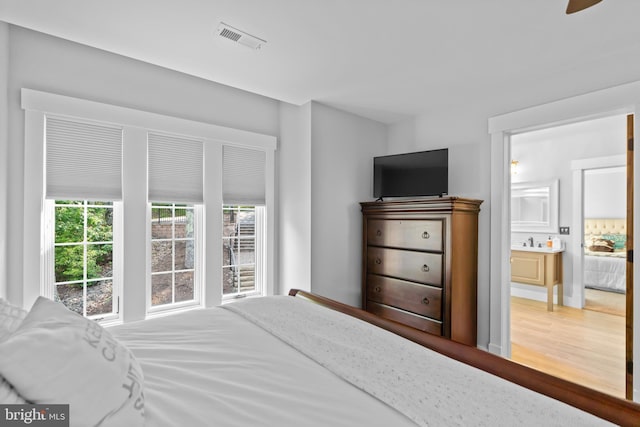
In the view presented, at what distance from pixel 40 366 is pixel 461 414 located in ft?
3.47

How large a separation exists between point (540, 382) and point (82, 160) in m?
3.13

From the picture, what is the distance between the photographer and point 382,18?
1.88m

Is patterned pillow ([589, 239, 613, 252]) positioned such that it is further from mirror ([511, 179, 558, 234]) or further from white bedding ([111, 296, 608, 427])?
white bedding ([111, 296, 608, 427])

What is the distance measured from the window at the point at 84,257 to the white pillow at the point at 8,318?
62.6 inches

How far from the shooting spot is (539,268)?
4703mm

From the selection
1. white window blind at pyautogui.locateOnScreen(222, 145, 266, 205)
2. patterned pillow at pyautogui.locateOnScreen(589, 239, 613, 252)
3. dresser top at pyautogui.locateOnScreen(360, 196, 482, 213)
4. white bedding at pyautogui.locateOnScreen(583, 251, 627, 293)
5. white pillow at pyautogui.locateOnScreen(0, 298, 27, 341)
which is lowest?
white bedding at pyautogui.locateOnScreen(583, 251, 627, 293)

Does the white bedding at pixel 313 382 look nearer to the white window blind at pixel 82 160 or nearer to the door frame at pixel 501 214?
the white window blind at pixel 82 160

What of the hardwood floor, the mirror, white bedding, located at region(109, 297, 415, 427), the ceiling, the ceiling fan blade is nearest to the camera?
white bedding, located at region(109, 297, 415, 427)

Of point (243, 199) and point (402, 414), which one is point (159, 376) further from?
point (243, 199)

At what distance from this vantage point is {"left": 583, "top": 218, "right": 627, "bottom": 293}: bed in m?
5.44

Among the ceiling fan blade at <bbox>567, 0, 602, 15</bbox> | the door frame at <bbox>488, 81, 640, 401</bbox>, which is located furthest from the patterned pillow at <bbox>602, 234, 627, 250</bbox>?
the ceiling fan blade at <bbox>567, 0, 602, 15</bbox>

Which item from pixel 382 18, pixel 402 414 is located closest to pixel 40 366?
pixel 402 414

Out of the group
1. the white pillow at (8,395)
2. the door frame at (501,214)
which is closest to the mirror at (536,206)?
the door frame at (501,214)

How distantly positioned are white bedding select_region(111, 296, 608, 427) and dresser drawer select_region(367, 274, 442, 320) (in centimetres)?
159
